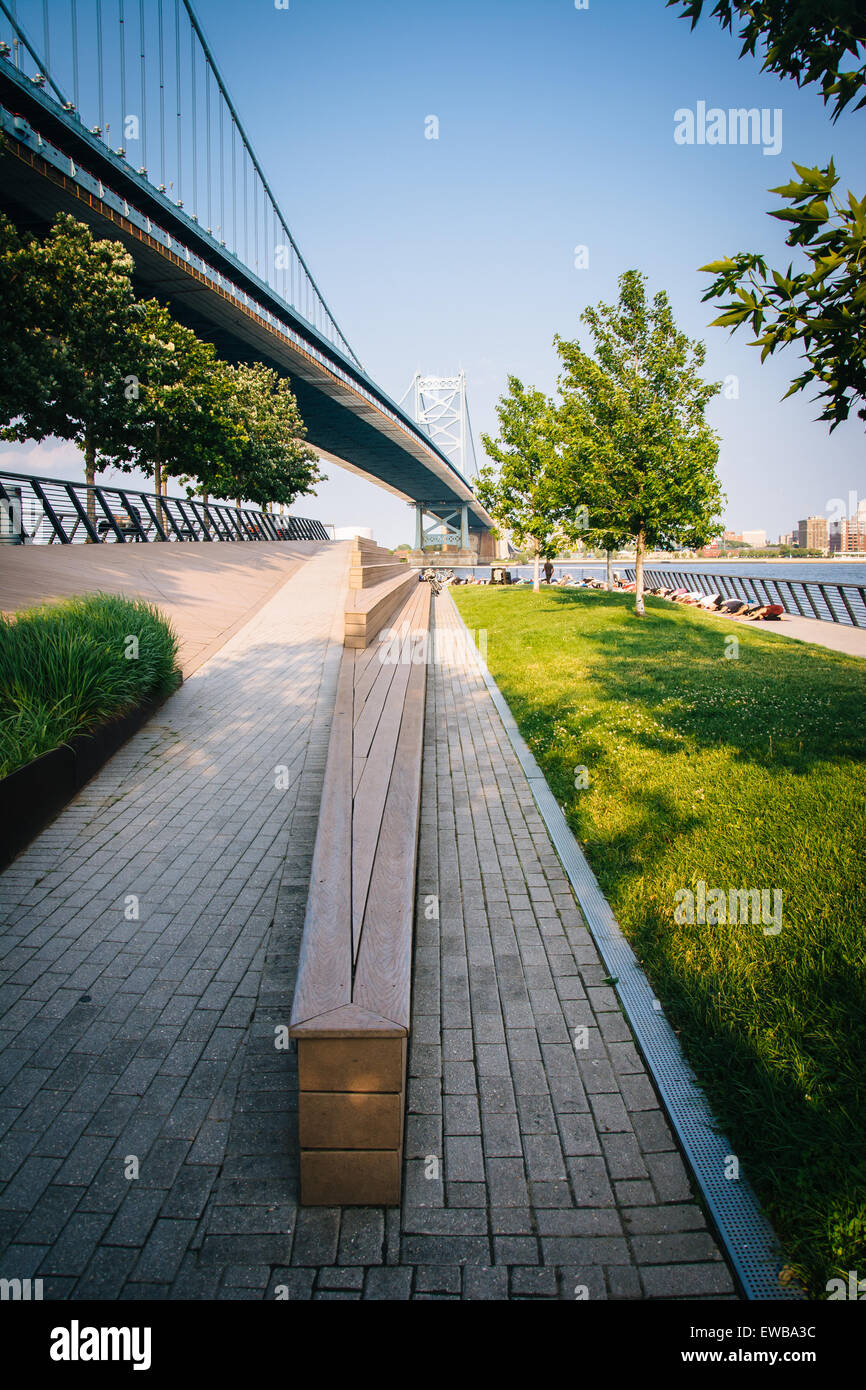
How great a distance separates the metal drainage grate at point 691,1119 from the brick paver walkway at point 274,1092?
67mm

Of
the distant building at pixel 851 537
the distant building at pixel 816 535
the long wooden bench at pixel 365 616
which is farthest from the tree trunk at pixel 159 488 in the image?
the distant building at pixel 816 535

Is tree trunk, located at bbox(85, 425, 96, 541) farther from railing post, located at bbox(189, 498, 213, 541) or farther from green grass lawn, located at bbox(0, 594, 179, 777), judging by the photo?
green grass lawn, located at bbox(0, 594, 179, 777)

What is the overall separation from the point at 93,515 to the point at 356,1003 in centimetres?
1899

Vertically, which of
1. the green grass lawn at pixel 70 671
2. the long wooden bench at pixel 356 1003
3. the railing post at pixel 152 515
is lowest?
the long wooden bench at pixel 356 1003

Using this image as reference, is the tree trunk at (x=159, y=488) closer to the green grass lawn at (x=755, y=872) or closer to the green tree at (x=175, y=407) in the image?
the green tree at (x=175, y=407)

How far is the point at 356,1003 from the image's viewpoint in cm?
224

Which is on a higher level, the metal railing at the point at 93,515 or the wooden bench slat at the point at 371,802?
the metal railing at the point at 93,515

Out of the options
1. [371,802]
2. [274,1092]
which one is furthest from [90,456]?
[274,1092]

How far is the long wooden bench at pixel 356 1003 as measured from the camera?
217cm

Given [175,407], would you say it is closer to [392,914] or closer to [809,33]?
[809,33]

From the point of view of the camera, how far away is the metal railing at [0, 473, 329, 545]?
51.3 feet

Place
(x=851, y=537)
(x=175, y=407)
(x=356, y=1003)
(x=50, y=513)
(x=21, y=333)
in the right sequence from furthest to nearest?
(x=851, y=537), (x=175, y=407), (x=21, y=333), (x=50, y=513), (x=356, y=1003)
